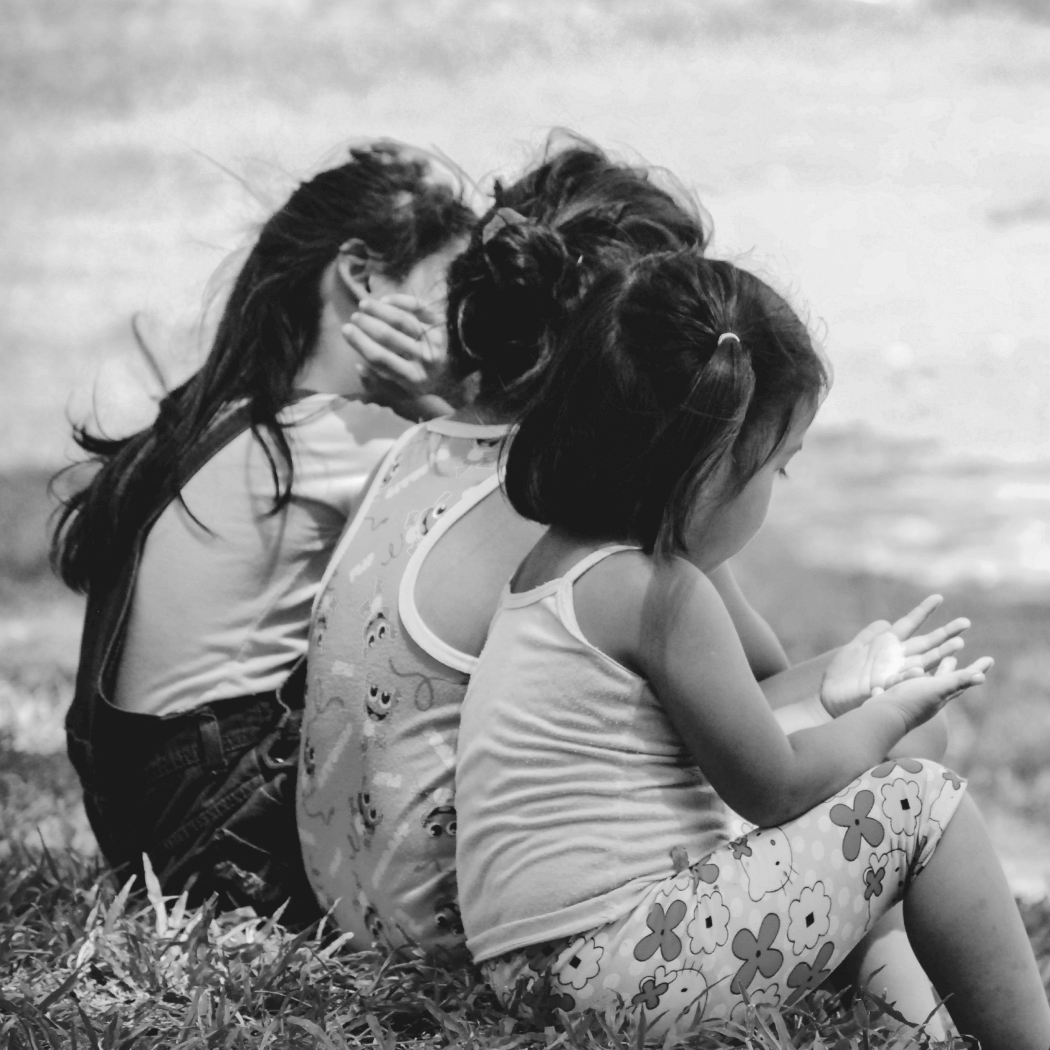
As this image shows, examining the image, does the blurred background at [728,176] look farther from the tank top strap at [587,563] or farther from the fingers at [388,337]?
the tank top strap at [587,563]

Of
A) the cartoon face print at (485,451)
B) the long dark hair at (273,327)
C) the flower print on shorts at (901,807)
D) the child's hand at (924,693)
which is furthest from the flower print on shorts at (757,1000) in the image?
the long dark hair at (273,327)

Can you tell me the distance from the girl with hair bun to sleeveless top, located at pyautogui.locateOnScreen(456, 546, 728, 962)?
5.3 inches

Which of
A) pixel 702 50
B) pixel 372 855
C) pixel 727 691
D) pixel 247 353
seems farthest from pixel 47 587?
pixel 702 50

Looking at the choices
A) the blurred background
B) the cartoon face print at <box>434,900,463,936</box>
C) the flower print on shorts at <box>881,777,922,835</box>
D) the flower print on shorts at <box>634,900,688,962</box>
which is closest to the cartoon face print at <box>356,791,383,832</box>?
the cartoon face print at <box>434,900,463,936</box>

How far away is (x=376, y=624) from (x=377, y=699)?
0.30ft

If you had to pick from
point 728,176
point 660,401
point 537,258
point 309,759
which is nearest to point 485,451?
point 537,258

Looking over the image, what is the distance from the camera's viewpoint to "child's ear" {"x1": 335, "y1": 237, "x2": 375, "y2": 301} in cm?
244

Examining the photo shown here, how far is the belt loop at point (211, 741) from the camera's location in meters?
2.23

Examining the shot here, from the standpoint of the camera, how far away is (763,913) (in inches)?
69.5

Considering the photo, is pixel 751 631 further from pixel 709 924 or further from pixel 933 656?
pixel 709 924

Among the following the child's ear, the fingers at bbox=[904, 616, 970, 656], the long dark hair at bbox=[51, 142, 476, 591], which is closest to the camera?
the fingers at bbox=[904, 616, 970, 656]

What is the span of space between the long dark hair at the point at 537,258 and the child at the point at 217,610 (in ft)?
0.76

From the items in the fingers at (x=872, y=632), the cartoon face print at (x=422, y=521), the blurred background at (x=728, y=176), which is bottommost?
the blurred background at (x=728, y=176)

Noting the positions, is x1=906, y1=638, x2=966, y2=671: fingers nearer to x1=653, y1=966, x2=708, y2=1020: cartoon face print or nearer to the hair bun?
x1=653, y1=966, x2=708, y2=1020: cartoon face print
